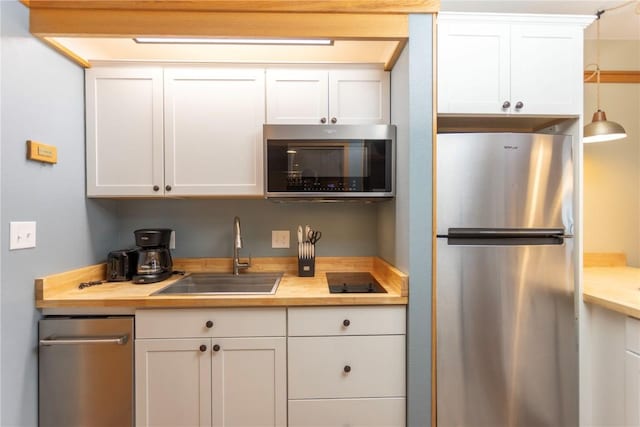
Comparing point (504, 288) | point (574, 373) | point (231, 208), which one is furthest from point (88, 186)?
point (574, 373)

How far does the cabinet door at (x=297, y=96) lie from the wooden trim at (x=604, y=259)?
1.99m

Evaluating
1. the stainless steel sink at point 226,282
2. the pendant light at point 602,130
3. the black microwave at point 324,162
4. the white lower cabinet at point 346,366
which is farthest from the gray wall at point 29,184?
the pendant light at point 602,130

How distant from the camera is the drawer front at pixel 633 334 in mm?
1300

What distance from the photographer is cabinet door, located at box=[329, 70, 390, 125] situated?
182 centimetres

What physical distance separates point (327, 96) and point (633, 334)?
1.79 meters

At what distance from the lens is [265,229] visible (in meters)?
2.12

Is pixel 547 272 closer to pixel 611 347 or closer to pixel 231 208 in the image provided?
pixel 611 347

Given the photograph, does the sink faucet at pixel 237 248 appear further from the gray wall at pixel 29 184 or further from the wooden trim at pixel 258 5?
the wooden trim at pixel 258 5

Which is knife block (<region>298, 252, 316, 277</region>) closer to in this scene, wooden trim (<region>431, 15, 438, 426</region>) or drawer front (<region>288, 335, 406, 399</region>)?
drawer front (<region>288, 335, 406, 399</region>)

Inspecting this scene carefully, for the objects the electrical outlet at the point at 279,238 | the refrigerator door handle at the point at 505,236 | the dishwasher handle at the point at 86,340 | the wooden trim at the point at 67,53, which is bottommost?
the dishwasher handle at the point at 86,340

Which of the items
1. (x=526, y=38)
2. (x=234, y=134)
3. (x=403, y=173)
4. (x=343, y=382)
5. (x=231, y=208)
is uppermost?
(x=526, y=38)

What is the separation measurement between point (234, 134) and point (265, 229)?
65 centimetres

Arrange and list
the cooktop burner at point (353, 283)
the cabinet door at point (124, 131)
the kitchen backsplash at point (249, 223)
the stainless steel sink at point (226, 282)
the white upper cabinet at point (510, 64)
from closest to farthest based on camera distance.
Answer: the white upper cabinet at point (510, 64) < the cooktop burner at point (353, 283) < the cabinet door at point (124, 131) < the stainless steel sink at point (226, 282) < the kitchen backsplash at point (249, 223)

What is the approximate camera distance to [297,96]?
1812 millimetres
